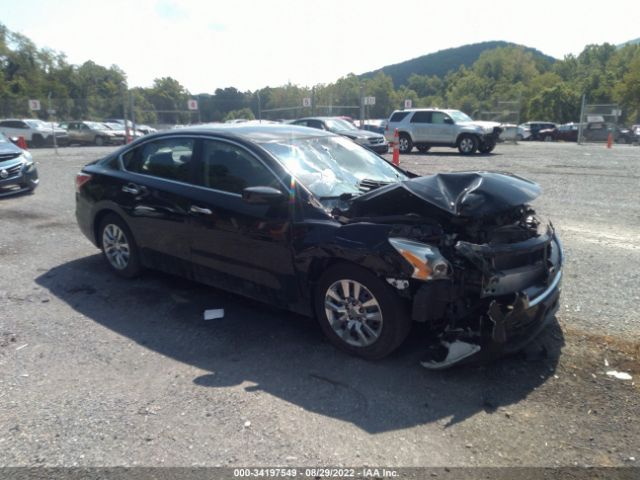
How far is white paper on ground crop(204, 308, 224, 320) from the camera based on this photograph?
465 cm

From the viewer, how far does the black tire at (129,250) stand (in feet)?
17.9

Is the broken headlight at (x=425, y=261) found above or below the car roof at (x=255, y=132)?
below

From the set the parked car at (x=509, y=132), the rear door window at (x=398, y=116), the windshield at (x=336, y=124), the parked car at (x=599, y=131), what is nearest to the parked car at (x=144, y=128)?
the windshield at (x=336, y=124)

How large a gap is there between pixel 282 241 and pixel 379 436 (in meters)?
1.71

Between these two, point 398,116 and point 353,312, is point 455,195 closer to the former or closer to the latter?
point 353,312

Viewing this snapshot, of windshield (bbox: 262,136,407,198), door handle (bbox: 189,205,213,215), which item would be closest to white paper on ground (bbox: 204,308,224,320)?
door handle (bbox: 189,205,213,215)

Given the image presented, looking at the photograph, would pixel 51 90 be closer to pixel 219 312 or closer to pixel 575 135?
pixel 575 135

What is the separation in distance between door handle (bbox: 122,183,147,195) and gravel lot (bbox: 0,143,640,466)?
1.03 meters

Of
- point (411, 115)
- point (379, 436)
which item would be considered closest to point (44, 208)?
point (379, 436)

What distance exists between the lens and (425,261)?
3.32 m

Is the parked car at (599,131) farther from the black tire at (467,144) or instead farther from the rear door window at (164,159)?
the rear door window at (164,159)

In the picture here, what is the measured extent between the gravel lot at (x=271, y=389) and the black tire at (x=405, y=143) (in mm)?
16779

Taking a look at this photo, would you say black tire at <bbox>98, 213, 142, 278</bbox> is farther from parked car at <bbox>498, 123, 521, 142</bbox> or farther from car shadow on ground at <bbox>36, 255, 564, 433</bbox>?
parked car at <bbox>498, 123, 521, 142</bbox>

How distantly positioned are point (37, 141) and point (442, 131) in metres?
24.0
